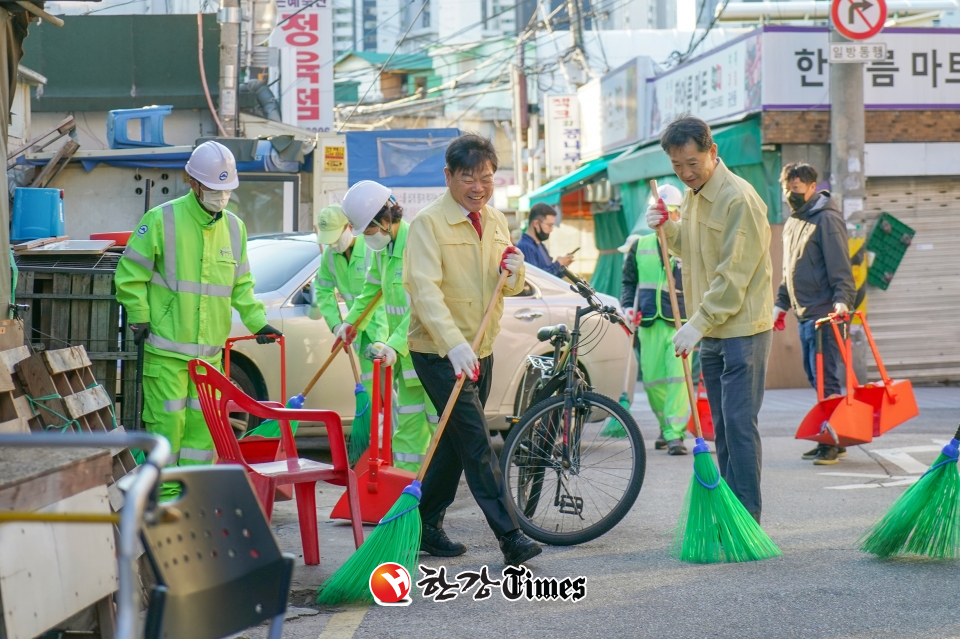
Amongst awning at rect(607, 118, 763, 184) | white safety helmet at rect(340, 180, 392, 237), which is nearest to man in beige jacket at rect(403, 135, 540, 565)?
white safety helmet at rect(340, 180, 392, 237)

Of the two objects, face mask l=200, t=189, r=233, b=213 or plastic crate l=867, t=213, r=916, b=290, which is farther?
plastic crate l=867, t=213, r=916, b=290

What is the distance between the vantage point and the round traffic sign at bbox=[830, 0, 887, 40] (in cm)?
1084

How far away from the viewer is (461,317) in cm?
522

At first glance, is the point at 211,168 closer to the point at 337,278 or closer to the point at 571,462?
the point at 337,278

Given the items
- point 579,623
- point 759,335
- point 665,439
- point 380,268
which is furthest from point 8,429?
point 665,439

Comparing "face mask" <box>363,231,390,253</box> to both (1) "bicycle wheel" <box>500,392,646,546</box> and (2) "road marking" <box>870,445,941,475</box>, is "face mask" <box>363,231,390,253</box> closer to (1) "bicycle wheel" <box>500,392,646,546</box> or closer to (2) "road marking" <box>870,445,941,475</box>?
(1) "bicycle wheel" <box>500,392,646,546</box>

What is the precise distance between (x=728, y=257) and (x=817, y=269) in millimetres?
3192

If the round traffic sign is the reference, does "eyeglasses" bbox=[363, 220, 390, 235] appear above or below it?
below

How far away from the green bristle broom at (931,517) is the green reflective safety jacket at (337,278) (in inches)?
143

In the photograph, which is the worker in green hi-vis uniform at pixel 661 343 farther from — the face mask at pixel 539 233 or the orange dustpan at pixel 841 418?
the face mask at pixel 539 233

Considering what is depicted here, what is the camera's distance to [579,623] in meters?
4.33

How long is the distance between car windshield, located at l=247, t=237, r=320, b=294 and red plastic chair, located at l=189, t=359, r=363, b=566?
290 centimetres

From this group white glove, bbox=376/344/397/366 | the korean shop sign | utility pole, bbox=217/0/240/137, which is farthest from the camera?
utility pole, bbox=217/0/240/137

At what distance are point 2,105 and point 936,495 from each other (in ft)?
14.9
